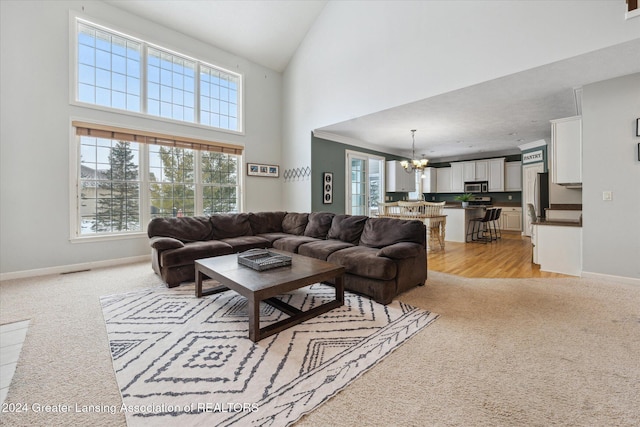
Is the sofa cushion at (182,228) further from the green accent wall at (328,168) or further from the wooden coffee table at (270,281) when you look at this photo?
the green accent wall at (328,168)

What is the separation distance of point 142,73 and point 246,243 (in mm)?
3458

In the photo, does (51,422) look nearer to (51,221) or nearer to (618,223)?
(51,221)

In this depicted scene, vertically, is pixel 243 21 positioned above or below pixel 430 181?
above

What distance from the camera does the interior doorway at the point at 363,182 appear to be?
272 inches

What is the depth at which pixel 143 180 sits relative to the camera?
4727 millimetres

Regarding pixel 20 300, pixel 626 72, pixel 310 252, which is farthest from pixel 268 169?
pixel 626 72

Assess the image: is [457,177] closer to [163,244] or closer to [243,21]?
[243,21]

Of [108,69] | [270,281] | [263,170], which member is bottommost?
[270,281]

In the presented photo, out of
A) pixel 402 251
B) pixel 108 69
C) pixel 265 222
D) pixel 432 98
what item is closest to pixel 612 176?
pixel 432 98

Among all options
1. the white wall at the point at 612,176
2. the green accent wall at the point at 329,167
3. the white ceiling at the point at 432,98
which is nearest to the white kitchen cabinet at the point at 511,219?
the green accent wall at the point at 329,167

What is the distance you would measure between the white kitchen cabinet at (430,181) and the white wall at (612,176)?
20.4 feet

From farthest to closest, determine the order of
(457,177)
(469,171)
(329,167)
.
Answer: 1. (457,177)
2. (469,171)
3. (329,167)

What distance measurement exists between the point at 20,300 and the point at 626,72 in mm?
7142

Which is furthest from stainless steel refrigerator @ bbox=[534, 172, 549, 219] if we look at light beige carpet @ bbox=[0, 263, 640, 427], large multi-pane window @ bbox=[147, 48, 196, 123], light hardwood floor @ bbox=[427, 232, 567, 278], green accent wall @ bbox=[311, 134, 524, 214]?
large multi-pane window @ bbox=[147, 48, 196, 123]
